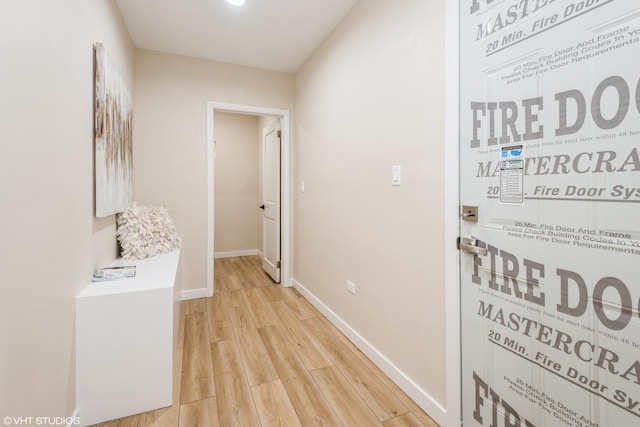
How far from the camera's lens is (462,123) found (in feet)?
4.55

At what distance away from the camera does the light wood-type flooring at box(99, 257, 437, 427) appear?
1564 millimetres

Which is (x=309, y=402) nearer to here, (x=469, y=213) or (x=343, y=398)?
(x=343, y=398)

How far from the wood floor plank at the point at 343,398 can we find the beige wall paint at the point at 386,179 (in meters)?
0.33

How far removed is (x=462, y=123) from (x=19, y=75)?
1737mm

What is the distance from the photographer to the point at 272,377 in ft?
6.23

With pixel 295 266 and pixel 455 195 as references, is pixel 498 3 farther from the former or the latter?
pixel 295 266

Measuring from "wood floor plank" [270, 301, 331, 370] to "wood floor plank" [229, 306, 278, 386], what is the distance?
0.77 feet

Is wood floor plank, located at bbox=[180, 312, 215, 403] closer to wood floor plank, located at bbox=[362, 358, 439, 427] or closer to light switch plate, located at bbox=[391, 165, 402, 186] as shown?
wood floor plank, located at bbox=[362, 358, 439, 427]

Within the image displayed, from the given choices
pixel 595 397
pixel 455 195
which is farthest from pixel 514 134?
pixel 595 397

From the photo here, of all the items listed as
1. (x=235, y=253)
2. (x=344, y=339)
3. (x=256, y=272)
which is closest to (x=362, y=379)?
(x=344, y=339)

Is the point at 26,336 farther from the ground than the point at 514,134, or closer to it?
closer to it

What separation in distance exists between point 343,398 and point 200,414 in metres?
0.80

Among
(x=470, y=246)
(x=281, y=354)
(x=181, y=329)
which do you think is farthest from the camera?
(x=181, y=329)

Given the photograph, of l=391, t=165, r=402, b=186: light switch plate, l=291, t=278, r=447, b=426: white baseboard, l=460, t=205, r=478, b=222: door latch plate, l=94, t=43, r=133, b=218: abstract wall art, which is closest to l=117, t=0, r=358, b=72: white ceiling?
l=94, t=43, r=133, b=218: abstract wall art
